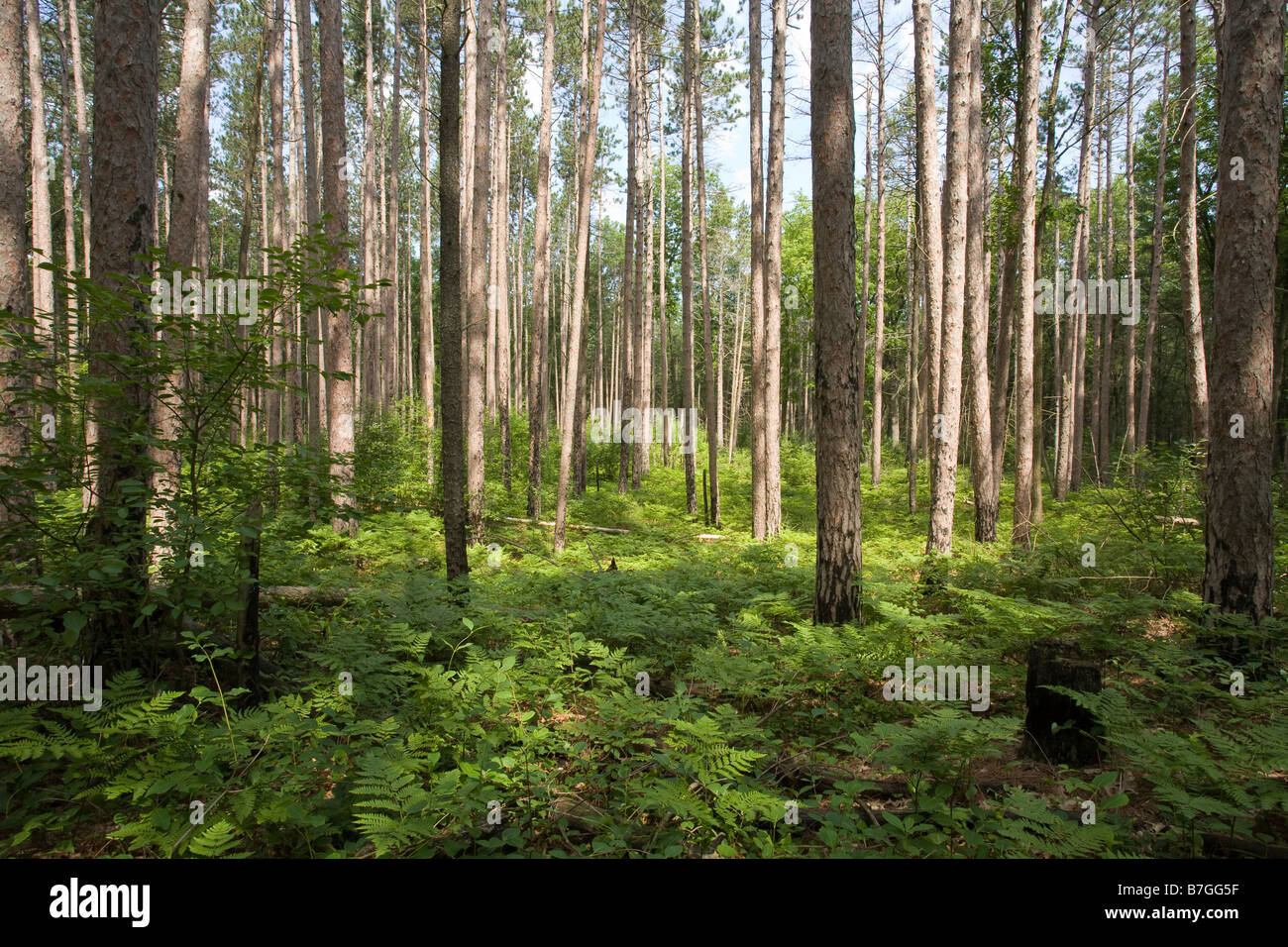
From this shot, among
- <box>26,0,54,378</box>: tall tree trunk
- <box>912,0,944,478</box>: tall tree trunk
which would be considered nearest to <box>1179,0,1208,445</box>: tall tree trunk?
<box>912,0,944,478</box>: tall tree trunk

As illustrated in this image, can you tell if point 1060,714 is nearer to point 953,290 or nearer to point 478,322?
point 953,290

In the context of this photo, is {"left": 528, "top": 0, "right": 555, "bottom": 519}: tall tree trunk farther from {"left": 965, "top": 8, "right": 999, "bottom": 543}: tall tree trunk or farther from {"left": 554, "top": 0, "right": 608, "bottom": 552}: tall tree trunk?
{"left": 965, "top": 8, "right": 999, "bottom": 543}: tall tree trunk

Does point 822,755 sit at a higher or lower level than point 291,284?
lower

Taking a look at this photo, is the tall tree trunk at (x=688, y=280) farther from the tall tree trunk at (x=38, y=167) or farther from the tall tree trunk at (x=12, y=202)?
the tall tree trunk at (x=38, y=167)

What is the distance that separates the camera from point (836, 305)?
18.1 ft

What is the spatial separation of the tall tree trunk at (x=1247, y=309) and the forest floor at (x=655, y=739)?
673 mm

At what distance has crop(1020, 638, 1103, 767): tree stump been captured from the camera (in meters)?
3.79

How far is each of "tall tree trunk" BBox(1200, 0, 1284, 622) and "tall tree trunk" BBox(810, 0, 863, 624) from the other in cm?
278

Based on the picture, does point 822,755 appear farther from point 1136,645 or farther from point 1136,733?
point 1136,645

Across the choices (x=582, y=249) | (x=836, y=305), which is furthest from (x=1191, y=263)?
(x=582, y=249)

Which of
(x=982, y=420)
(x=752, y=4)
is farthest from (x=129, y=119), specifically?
(x=752, y=4)

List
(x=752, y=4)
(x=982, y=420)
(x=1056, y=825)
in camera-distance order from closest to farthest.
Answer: (x=1056, y=825)
(x=982, y=420)
(x=752, y=4)

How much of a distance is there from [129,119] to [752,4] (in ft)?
40.9

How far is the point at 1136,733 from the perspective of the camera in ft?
10.8
